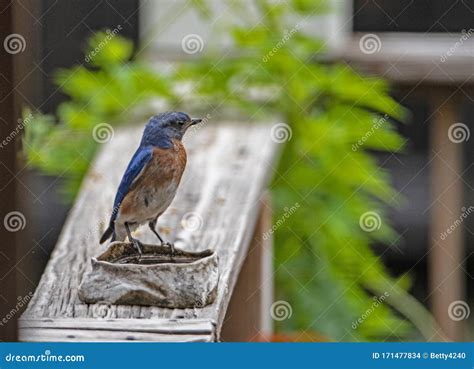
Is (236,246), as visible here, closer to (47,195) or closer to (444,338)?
(47,195)

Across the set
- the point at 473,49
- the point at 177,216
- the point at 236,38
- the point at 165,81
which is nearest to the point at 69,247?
the point at 177,216

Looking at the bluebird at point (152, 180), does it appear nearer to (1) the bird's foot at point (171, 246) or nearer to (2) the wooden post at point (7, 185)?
(1) the bird's foot at point (171, 246)

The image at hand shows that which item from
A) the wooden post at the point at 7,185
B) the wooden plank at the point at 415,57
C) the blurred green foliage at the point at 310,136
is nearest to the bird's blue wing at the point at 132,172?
the wooden post at the point at 7,185

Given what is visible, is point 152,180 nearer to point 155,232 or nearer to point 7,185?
point 155,232

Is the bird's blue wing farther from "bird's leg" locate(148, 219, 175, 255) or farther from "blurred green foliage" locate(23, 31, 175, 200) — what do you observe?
"blurred green foliage" locate(23, 31, 175, 200)

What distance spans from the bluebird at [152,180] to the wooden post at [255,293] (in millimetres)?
302

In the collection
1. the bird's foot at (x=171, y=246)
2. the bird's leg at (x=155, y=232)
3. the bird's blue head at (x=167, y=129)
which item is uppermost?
the bird's blue head at (x=167, y=129)

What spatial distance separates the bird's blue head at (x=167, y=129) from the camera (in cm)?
160

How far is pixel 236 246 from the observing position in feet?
5.40

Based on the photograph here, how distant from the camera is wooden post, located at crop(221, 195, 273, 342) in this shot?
1892 millimetres

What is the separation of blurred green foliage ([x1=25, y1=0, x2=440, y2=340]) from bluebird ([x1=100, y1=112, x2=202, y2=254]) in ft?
1.74

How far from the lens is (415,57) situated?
2289mm

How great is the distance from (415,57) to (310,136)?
306 mm

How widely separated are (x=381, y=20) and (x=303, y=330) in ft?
2.28
